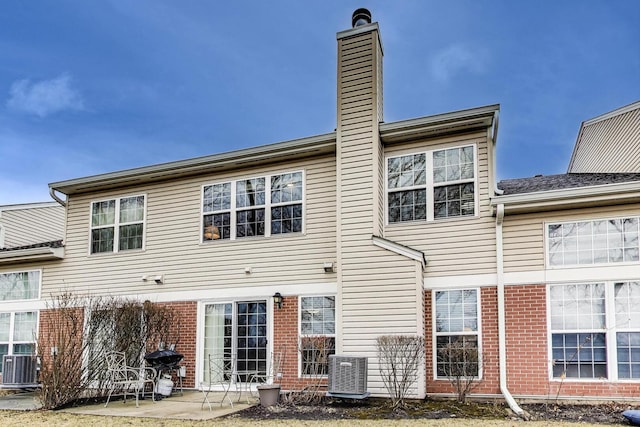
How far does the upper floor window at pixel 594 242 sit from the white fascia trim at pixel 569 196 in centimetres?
42

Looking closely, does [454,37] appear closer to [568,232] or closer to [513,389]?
[568,232]

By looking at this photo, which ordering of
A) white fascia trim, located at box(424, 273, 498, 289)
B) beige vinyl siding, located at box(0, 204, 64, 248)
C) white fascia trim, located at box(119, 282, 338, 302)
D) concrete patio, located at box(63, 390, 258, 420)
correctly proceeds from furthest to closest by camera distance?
beige vinyl siding, located at box(0, 204, 64, 248), white fascia trim, located at box(119, 282, 338, 302), white fascia trim, located at box(424, 273, 498, 289), concrete patio, located at box(63, 390, 258, 420)

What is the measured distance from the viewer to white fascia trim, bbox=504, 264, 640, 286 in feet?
29.2

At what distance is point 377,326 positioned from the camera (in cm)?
985

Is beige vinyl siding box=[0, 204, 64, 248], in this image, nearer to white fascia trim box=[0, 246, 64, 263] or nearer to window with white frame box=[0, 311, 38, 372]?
white fascia trim box=[0, 246, 64, 263]

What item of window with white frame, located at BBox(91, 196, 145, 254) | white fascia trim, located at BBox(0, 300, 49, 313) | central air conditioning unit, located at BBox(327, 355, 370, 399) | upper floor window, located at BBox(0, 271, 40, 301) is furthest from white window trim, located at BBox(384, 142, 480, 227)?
upper floor window, located at BBox(0, 271, 40, 301)

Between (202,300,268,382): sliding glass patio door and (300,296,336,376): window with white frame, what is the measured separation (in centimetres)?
86

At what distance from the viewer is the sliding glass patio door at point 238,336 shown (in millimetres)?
11164

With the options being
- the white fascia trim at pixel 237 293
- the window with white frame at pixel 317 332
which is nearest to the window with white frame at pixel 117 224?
the white fascia trim at pixel 237 293

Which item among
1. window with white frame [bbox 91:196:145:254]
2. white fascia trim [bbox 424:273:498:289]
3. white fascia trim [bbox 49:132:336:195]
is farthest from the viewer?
window with white frame [bbox 91:196:145:254]

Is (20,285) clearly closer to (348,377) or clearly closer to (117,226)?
(117,226)

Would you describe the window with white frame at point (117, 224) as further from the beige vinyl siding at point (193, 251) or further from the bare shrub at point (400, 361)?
the bare shrub at point (400, 361)

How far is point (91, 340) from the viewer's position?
10062mm

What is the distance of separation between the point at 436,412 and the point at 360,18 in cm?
755
